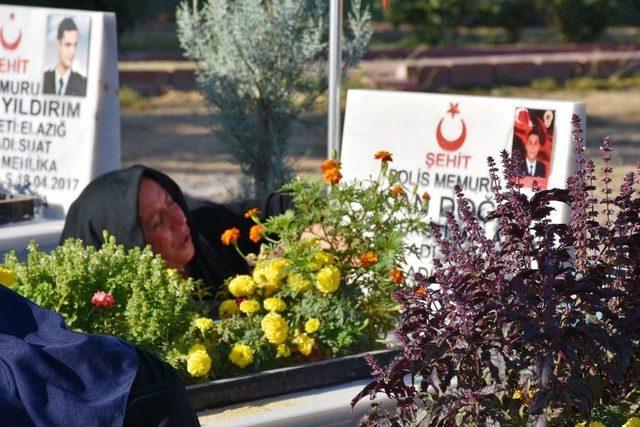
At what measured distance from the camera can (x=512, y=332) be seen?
2.56 m

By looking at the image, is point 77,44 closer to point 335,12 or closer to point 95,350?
point 335,12

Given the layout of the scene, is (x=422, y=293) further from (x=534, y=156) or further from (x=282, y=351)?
(x=534, y=156)

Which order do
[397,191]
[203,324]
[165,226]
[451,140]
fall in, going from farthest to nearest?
[451,140] < [165,226] < [397,191] < [203,324]

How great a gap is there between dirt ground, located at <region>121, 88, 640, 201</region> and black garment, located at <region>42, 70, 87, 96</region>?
3184 millimetres

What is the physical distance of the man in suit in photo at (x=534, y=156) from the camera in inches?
171

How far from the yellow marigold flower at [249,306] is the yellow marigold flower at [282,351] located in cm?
13

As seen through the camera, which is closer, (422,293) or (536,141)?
(422,293)

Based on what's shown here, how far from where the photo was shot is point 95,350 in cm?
233

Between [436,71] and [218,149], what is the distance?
4.80 m

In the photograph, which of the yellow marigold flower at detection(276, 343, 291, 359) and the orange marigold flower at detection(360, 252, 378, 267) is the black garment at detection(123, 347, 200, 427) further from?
the orange marigold flower at detection(360, 252, 378, 267)

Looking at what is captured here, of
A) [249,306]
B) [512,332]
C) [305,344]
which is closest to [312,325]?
[305,344]

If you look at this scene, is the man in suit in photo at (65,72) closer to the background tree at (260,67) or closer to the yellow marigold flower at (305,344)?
the background tree at (260,67)

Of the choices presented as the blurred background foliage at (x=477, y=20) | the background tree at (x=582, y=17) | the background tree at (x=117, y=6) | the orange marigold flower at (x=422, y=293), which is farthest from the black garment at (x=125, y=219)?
the background tree at (x=582, y=17)

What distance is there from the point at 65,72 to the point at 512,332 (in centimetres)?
359
